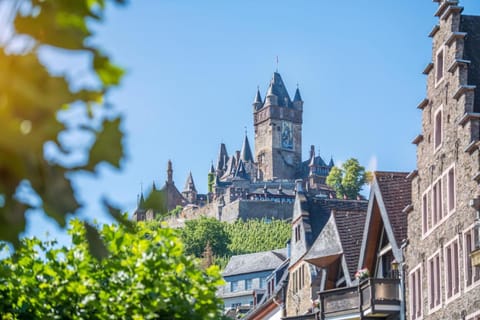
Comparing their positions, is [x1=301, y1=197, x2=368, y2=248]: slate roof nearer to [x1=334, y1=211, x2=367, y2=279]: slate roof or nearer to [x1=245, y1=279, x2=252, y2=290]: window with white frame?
[x1=334, y1=211, x2=367, y2=279]: slate roof

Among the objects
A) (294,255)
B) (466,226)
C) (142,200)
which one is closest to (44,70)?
(142,200)

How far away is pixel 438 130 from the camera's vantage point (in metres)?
33.9

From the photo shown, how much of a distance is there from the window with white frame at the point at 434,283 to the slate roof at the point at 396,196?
11.6 ft

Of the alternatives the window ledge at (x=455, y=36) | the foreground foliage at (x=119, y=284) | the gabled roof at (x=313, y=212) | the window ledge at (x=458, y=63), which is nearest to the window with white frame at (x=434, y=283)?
the window ledge at (x=458, y=63)

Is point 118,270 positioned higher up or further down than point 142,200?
higher up

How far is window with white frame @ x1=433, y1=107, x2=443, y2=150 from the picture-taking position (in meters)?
33.5

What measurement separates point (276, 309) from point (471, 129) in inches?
1182

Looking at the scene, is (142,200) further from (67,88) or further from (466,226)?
(466,226)

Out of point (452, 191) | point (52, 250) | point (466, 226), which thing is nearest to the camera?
point (52, 250)

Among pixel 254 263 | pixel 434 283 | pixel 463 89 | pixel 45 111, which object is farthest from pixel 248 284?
pixel 45 111

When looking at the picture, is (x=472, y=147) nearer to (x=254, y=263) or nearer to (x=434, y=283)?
(x=434, y=283)

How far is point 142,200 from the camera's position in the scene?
4.50m

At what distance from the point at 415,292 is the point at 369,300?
157 centimetres

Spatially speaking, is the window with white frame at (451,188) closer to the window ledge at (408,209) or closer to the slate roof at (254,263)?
the window ledge at (408,209)
